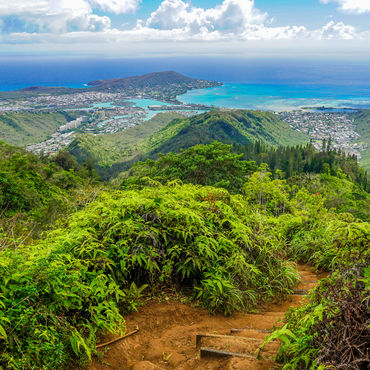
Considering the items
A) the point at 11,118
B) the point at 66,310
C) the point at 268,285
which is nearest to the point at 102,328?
the point at 66,310

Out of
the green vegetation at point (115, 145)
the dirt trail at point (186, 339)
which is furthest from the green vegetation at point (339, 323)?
the green vegetation at point (115, 145)

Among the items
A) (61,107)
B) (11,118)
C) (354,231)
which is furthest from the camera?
(61,107)

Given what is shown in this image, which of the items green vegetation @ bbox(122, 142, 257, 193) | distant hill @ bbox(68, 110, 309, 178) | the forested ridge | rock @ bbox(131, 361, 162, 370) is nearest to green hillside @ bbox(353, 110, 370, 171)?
distant hill @ bbox(68, 110, 309, 178)

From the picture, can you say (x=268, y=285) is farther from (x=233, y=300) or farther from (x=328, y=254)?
(x=328, y=254)

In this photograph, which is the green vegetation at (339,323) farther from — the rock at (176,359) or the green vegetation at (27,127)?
the green vegetation at (27,127)

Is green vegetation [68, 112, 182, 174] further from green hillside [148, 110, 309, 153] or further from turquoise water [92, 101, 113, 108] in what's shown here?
turquoise water [92, 101, 113, 108]

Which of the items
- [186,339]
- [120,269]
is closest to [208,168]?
[120,269]

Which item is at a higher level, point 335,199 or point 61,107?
point 61,107
